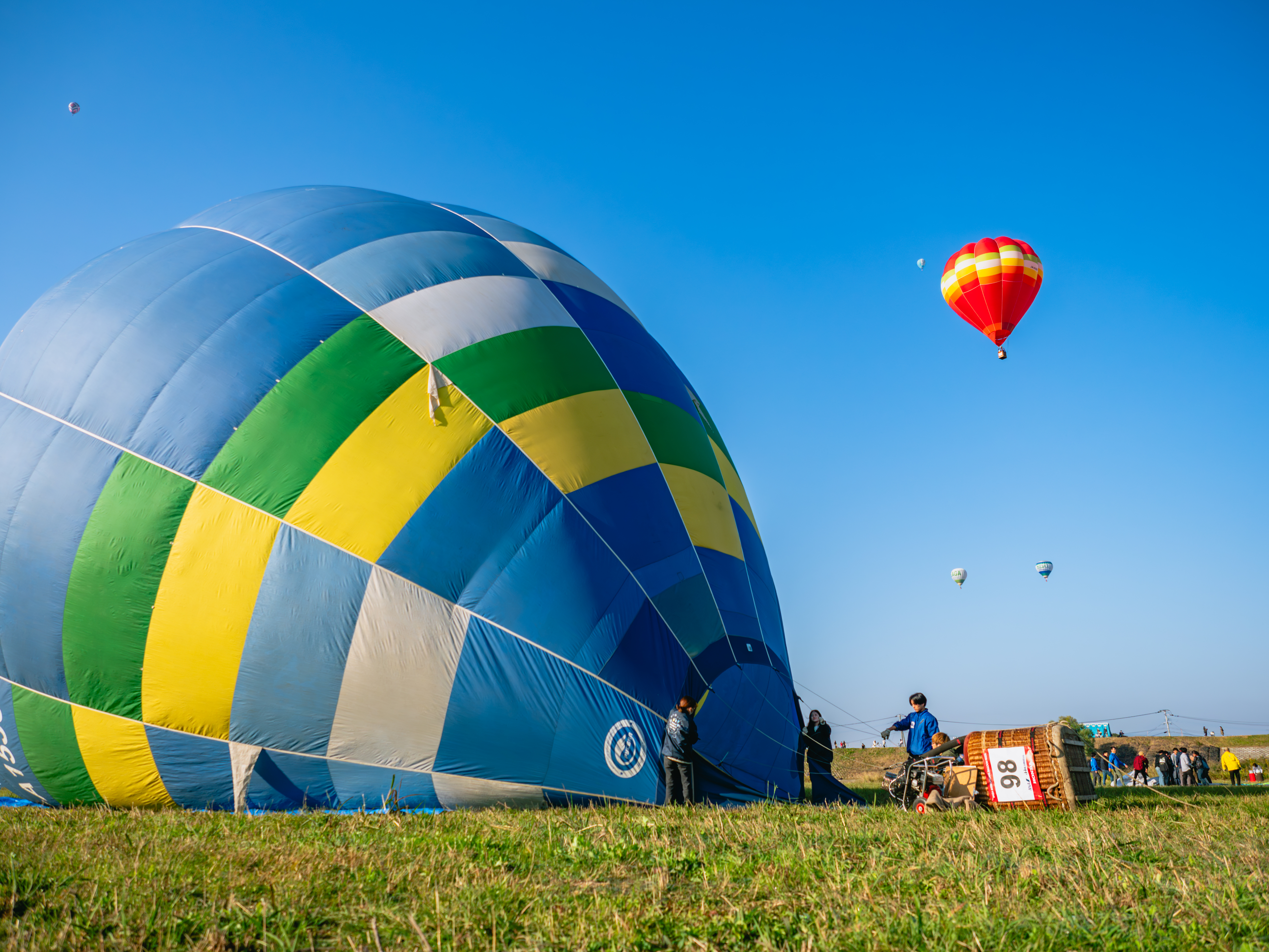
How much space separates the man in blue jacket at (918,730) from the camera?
880 cm

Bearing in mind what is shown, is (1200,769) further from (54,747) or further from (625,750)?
(54,747)

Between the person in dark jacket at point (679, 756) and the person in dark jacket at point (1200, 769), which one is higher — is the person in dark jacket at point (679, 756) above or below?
below

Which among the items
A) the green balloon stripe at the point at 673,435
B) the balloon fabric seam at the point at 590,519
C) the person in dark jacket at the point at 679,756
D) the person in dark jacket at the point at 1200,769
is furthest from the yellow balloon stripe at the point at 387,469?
the person in dark jacket at the point at 1200,769

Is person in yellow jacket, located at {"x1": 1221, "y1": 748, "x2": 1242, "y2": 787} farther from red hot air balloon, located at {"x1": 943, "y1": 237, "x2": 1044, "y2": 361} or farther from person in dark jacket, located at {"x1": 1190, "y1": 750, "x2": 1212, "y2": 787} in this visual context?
red hot air balloon, located at {"x1": 943, "y1": 237, "x2": 1044, "y2": 361}

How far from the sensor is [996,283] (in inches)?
843

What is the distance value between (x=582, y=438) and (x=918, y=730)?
4570mm

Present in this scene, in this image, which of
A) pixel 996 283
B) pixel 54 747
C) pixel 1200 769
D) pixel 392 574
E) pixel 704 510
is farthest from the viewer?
pixel 1200 769

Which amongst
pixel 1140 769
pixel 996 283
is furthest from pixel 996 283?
pixel 1140 769

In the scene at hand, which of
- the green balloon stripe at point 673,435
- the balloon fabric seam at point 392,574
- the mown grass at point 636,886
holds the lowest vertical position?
the mown grass at point 636,886

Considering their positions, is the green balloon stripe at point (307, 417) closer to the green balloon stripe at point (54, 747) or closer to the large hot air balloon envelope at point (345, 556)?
the large hot air balloon envelope at point (345, 556)

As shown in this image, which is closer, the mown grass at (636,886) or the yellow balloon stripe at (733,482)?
the mown grass at (636,886)

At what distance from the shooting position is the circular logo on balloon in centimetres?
761

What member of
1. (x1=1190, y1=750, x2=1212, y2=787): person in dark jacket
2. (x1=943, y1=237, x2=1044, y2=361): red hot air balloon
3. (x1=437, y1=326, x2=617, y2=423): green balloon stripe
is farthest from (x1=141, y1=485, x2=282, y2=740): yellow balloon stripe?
(x1=1190, y1=750, x2=1212, y2=787): person in dark jacket

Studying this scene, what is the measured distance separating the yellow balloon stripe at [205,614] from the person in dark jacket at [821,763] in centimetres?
581
